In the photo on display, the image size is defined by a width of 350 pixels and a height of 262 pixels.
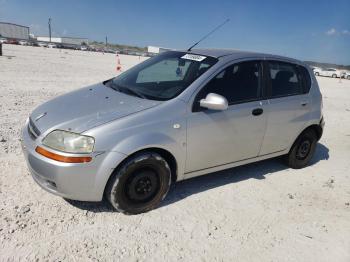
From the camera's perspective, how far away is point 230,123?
161 inches

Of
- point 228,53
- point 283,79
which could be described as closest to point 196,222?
point 228,53

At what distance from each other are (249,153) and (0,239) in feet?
10.0

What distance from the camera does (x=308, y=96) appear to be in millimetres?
5160

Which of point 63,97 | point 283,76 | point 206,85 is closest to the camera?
point 206,85

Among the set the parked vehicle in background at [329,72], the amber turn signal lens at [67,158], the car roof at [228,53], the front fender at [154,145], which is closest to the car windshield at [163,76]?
the car roof at [228,53]

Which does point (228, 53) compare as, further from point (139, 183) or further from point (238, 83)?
point (139, 183)

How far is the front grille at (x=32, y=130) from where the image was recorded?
3.44 m

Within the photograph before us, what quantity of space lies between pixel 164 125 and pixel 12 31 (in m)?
126

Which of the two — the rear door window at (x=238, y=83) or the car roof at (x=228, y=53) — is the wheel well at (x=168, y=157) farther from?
the car roof at (x=228, y=53)

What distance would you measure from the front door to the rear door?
176 mm

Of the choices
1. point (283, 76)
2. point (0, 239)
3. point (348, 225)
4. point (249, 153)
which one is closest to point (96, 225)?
point (0, 239)

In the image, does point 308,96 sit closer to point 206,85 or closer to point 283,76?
point 283,76

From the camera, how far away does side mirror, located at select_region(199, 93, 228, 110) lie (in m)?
3.63

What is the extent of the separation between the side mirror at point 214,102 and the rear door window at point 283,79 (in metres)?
1.24
